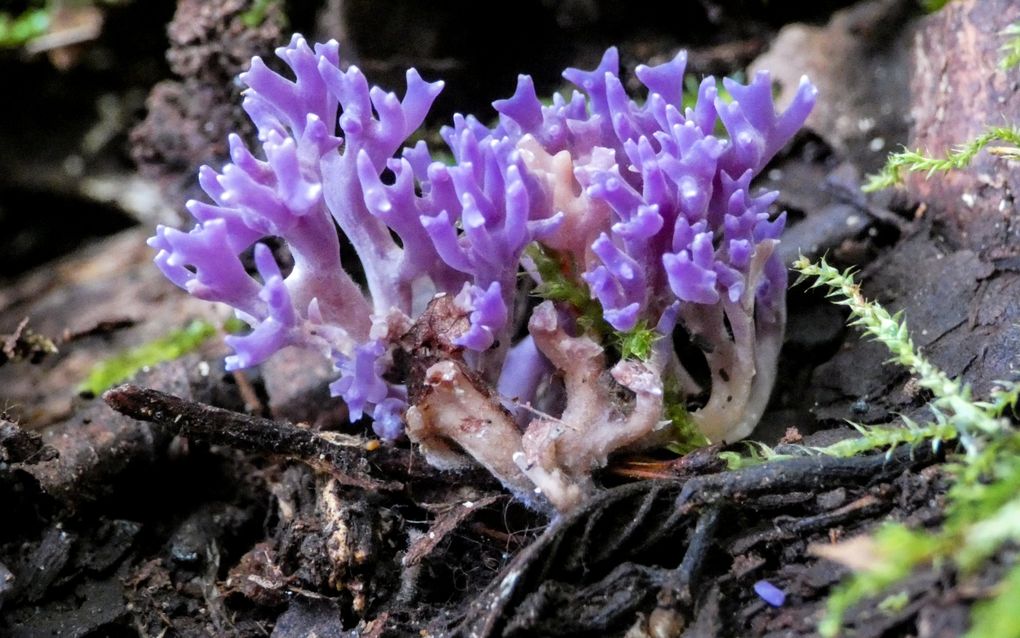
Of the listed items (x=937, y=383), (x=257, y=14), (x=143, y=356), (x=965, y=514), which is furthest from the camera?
A: (x=143, y=356)

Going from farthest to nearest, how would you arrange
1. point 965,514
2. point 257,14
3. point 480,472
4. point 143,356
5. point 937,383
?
1. point 143,356
2. point 257,14
3. point 480,472
4. point 937,383
5. point 965,514

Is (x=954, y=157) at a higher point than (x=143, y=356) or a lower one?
higher

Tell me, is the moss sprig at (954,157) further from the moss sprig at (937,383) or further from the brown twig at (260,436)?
the brown twig at (260,436)

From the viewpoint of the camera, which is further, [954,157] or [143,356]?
[143,356]

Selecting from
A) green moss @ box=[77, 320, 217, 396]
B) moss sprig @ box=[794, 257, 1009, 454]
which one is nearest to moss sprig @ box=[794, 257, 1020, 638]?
moss sprig @ box=[794, 257, 1009, 454]

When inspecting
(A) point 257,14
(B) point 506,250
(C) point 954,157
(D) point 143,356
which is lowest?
(D) point 143,356

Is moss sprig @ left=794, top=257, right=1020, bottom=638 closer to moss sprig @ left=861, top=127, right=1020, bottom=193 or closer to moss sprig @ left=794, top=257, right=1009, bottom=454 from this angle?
moss sprig @ left=794, top=257, right=1009, bottom=454

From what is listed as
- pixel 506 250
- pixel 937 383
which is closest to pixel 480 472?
pixel 506 250

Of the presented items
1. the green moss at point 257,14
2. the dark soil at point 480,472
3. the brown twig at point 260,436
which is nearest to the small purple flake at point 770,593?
the dark soil at point 480,472

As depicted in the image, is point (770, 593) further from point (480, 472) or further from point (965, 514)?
point (480, 472)
